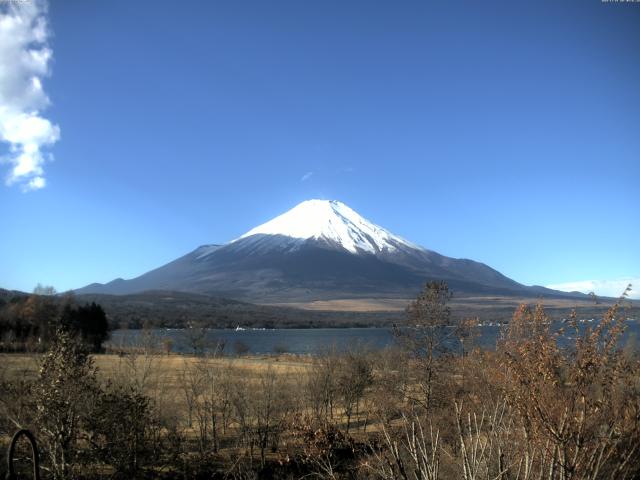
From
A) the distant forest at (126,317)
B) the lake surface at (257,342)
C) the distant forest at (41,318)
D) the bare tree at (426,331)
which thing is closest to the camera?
the bare tree at (426,331)

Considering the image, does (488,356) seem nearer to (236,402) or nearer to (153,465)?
(236,402)

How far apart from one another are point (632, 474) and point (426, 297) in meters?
14.6

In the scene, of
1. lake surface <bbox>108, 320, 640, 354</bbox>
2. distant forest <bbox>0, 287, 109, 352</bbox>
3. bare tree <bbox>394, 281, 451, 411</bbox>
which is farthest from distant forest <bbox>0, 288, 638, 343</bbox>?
lake surface <bbox>108, 320, 640, 354</bbox>

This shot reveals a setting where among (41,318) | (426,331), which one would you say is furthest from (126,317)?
(426,331)

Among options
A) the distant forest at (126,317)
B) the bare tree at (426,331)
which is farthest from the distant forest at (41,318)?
the bare tree at (426,331)

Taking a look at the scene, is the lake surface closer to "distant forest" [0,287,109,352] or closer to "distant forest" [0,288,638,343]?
"distant forest" [0,288,638,343]

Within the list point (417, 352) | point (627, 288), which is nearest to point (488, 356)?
point (417, 352)

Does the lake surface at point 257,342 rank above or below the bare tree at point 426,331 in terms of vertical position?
below

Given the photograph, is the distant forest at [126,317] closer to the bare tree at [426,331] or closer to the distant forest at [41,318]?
the distant forest at [41,318]

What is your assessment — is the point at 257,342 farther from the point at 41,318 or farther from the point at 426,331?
the point at 426,331

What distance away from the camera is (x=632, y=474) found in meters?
8.02

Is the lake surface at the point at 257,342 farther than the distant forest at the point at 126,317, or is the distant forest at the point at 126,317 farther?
the distant forest at the point at 126,317

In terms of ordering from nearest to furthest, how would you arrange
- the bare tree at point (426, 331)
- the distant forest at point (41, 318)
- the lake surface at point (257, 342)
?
the bare tree at point (426, 331) < the lake surface at point (257, 342) < the distant forest at point (41, 318)

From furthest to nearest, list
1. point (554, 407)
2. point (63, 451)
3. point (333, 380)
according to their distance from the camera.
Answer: point (333, 380) < point (63, 451) < point (554, 407)
